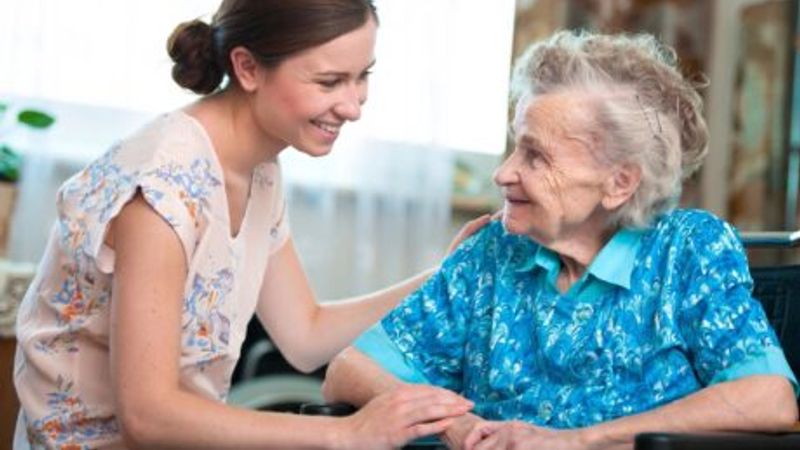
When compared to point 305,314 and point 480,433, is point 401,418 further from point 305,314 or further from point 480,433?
point 305,314

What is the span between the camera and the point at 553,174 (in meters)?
1.90

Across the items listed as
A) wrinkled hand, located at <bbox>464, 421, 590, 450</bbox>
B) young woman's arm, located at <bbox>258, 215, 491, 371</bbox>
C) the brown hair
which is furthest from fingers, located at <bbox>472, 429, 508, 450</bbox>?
the brown hair

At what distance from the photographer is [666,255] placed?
190cm

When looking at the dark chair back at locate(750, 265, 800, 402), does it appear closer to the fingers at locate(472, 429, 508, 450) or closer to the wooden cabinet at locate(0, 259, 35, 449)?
the fingers at locate(472, 429, 508, 450)

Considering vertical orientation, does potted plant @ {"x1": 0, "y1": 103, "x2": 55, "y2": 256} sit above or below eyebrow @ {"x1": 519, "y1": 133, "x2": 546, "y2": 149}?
below

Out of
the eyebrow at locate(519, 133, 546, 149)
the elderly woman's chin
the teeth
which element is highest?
the teeth

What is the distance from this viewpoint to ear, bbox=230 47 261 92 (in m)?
1.87

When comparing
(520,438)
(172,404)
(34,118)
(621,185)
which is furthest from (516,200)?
(34,118)

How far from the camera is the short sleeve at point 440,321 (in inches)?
81.4

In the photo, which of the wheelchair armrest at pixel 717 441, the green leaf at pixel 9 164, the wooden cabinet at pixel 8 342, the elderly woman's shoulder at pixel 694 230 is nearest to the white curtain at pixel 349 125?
the green leaf at pixel 9 164

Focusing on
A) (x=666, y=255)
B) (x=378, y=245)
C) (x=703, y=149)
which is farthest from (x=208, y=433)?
(x=378, y=245)

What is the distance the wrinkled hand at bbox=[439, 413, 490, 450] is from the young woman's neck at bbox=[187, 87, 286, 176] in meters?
0.49

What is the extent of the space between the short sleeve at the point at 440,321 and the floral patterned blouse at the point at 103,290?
0.91 ft

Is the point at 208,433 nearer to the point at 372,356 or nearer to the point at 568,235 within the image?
the point at 372,356
